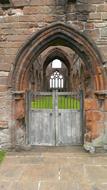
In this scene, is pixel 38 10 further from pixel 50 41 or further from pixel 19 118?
pixel 19 118

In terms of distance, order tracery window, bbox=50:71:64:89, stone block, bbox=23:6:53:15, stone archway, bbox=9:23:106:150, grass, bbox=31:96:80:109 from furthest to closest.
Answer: tracery window, bbox=50:71:64:89
grass, bbox=31:96:80:109
stone block, bbox=23:6:53:15
stone archway, bbox=9:23:106:150

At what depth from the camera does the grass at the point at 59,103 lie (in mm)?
7957

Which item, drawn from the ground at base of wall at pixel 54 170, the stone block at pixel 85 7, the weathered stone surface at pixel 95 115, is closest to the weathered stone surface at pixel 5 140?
the ground at base of wall at pixel 54 170

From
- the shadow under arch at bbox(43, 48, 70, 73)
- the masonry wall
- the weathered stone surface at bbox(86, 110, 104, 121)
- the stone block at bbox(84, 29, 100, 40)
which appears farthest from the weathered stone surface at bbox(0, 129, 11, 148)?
the shadow under arch at bbox(43, 48, 70, 73)

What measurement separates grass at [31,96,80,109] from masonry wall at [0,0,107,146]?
1026mm

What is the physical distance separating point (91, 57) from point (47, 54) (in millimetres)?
18957

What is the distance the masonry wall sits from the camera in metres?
7.16

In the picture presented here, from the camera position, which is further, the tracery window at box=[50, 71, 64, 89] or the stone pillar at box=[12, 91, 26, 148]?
the tracery window at box=[50, 71, 64, 89]

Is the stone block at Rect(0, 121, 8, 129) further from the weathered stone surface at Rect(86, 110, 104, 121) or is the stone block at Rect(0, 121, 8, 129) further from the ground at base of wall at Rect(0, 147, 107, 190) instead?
the weathered stone surface at Rect(86, 110, 104, 121)

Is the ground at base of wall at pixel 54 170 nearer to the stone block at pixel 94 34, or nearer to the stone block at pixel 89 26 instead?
the stone block at pixel 94 34

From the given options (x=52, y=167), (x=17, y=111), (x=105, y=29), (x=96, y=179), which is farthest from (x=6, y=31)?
(x=96, y=179)

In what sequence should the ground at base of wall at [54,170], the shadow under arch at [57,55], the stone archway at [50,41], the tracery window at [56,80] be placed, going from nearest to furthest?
the ground at base of wall at [54,170] → the stone archway at [50,41] → the shadow under arch at [57,55] → the tracery window at [56,80]

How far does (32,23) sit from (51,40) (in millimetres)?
672

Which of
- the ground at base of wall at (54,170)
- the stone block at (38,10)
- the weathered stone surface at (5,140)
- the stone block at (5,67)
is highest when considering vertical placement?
the stone block at (38,10)
